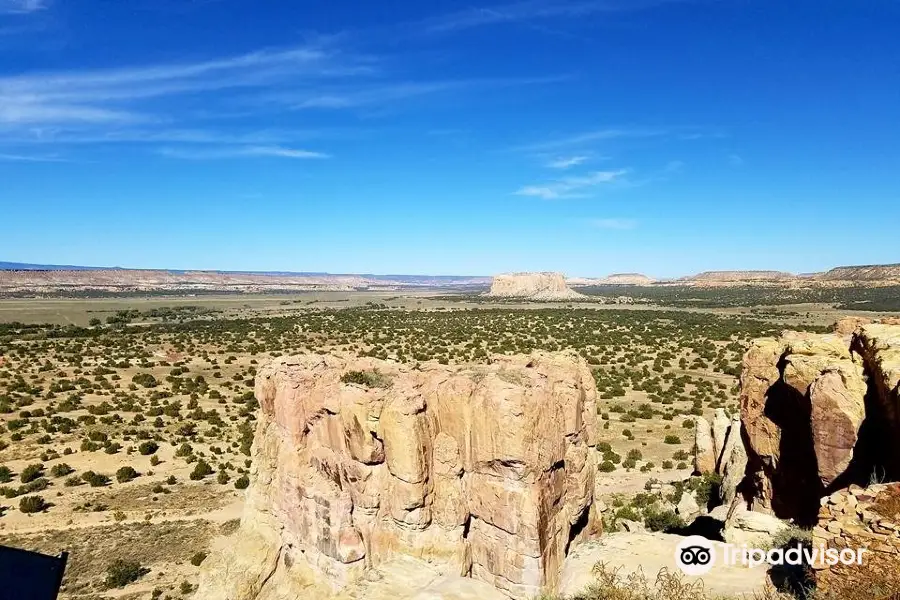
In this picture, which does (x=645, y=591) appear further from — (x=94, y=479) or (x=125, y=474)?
(x=94, y=479)

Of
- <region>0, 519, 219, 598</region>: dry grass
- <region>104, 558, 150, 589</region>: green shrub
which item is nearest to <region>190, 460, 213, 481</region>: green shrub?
<region>0, 519, 219, 598</region>: dry grass

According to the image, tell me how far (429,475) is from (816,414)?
341 inches

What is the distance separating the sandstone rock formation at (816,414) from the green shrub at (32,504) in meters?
27.4

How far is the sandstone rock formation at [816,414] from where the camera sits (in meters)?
11.7

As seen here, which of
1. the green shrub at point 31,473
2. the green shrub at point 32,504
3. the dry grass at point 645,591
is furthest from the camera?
the green shrub at point 31,473

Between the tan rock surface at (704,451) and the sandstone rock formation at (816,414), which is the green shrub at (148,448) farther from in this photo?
the sandstone rock formation at (816,414)

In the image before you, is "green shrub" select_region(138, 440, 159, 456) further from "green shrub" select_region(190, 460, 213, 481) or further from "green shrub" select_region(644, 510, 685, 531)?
"green shrub" select_region(644, 510, 685, 531)

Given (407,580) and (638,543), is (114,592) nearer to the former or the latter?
(407,580)

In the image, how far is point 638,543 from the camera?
1350cm

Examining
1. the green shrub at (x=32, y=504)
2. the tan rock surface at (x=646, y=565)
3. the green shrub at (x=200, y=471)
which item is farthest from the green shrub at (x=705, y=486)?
the green shrub at (x=32, y=504)

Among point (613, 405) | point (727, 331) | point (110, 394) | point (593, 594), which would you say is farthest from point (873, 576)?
point (727, 331)

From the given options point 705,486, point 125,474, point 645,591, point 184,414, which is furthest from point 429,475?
point 184,414

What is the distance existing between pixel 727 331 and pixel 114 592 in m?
74.4

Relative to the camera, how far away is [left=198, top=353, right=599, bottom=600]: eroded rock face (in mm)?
11797
